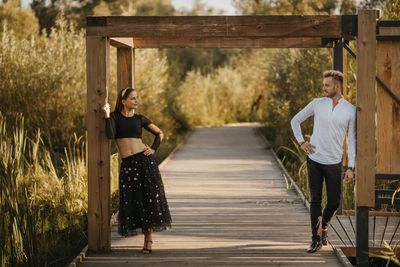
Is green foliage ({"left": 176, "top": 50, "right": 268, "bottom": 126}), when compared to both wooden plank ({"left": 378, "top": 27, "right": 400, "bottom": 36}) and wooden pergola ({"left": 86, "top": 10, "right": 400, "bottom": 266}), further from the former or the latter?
wooden pergola ({"left": 86, "top": 10, "right": 400, "bottom": 266})

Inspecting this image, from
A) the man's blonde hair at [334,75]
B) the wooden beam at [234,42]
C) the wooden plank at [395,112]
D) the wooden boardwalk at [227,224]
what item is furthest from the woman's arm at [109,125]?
the wooden plank at [395,112]

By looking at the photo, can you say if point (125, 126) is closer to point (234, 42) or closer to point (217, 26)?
point (217, 26)

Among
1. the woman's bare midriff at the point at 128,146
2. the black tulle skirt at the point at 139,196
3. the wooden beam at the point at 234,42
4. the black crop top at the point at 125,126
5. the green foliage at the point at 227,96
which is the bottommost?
the green foliage at the point at 227,96

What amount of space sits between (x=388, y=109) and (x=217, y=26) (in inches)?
87.1

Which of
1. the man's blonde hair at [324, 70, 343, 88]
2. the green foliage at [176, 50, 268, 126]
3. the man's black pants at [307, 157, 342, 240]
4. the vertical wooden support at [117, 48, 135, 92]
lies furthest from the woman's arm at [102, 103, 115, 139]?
the green foliage at [176, 50, 268, 126]

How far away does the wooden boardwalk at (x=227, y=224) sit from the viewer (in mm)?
6652

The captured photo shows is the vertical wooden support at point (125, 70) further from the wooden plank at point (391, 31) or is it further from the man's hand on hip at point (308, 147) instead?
the man's hand on hip at point (308, 147)

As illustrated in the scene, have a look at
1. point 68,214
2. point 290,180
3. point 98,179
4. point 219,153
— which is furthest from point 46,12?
point 98,179

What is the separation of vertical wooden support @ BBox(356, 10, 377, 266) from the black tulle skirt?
5.76ft

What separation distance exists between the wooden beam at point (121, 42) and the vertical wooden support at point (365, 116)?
256cm

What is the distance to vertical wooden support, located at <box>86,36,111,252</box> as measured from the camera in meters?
6.68

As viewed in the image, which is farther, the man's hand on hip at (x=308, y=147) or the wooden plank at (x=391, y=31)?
the wooden plank at (x=391, y=31)

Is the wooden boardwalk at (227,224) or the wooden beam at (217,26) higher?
the wooden beam at (217,26)

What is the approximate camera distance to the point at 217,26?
661cm
